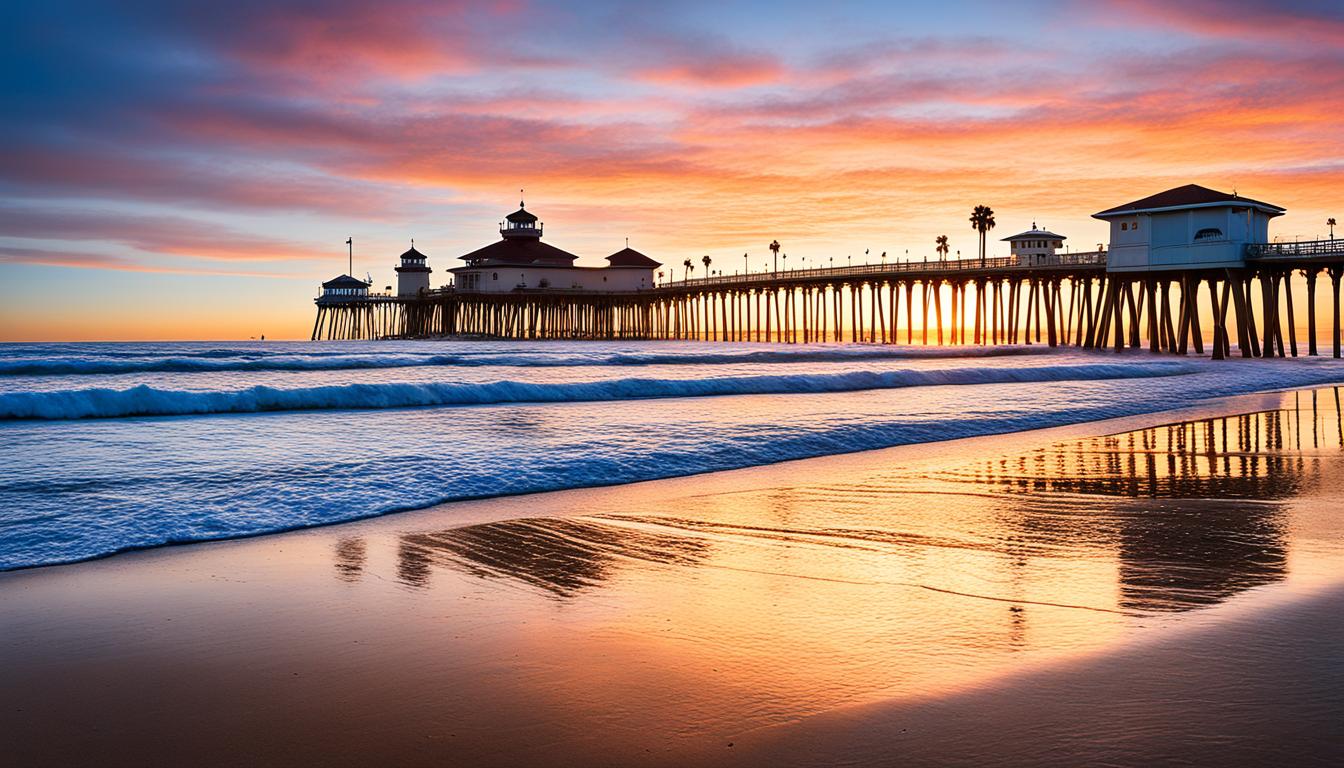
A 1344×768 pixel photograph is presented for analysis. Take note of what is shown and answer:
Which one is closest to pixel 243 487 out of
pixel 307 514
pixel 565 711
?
pixel 307 514

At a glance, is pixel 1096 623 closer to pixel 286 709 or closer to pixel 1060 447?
pixel 286 709

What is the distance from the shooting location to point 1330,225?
71125 millimetres

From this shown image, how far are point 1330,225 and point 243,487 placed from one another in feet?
264

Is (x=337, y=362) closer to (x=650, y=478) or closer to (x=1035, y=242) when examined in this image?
(x=650, y=478)

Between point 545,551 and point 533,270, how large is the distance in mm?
84012

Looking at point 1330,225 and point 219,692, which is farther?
point 1330,225

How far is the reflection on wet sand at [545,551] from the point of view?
591cm

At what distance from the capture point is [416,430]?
47.2ft

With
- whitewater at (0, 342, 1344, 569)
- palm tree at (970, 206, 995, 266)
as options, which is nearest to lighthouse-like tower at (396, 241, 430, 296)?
palm tree at (970, 206, 995, 266)

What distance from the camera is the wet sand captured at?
340 cm

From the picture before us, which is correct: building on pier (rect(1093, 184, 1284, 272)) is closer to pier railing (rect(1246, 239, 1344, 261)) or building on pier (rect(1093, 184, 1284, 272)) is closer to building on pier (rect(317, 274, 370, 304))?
pier railing (rect(1246, 239, 1344, 261))

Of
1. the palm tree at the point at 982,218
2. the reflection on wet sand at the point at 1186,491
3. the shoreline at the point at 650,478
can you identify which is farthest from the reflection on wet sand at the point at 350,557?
the palm tree at the point at 982,218

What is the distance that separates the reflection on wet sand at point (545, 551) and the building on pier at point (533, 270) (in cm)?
8179

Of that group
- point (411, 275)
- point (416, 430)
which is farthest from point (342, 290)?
point (416, 430)
